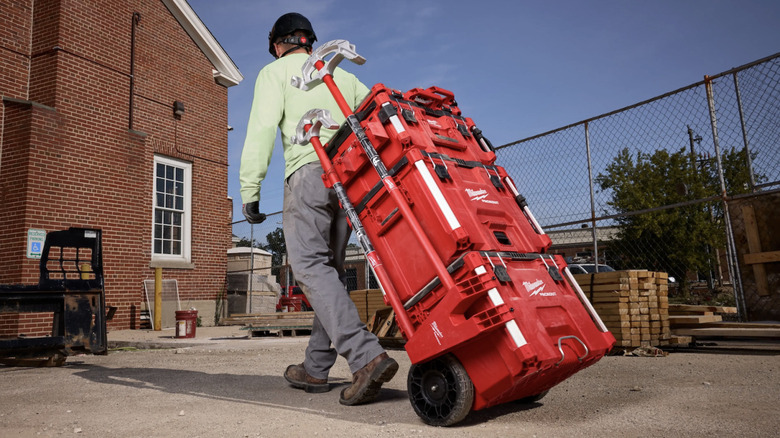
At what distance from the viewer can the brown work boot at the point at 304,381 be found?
379 centimetres

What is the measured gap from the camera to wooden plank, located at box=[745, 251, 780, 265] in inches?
249

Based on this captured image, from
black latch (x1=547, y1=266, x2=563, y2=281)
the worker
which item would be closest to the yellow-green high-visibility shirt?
the worker

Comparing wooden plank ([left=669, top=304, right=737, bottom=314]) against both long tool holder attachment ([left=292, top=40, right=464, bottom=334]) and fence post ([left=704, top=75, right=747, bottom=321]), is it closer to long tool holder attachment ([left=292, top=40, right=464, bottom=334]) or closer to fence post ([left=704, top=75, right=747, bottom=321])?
fence post ([left=704, top=75, right=747, bottom=321])

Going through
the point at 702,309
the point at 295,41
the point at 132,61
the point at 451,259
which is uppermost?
the point at 132,61

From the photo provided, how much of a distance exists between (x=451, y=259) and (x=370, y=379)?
87cm

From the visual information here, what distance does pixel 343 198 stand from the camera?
3.21 metres

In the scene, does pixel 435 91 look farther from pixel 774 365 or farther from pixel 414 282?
pixel 774 365

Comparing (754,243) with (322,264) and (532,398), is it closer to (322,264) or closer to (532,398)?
(532,398)

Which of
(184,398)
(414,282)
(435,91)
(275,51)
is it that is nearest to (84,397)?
(184,398)

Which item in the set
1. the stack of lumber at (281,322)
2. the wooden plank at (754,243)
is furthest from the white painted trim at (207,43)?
the wooden plank at (754,243)

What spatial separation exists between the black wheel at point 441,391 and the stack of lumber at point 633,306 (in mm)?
3959

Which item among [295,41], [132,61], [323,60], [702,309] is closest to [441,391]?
[323,60]

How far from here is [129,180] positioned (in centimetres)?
1120

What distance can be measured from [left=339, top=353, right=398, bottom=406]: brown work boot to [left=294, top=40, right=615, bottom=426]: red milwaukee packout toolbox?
0.20 m
